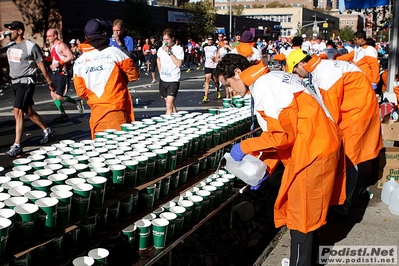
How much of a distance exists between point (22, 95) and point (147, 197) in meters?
4.73

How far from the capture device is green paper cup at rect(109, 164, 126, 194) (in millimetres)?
3076

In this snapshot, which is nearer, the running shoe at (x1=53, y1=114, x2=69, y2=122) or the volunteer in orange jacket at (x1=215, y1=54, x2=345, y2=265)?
the volunteer in orange jacket at (x1=215, y1=54, x2=345, y2=265)

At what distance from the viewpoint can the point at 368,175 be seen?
263 inches

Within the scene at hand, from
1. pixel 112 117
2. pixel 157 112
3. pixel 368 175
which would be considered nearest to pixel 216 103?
pixel 157 112

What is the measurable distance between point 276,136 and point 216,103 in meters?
9.96

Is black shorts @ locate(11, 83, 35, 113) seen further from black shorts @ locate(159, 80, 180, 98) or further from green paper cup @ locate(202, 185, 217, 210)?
green paper cup @ locate(202, 185, 217, 210)

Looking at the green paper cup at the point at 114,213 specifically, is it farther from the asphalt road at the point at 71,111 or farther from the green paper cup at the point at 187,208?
the asphalt road at the point at 71,111

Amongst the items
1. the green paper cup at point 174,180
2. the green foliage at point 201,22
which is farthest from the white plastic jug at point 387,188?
the green foliage at point 201,22

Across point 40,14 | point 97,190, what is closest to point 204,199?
point 97,190

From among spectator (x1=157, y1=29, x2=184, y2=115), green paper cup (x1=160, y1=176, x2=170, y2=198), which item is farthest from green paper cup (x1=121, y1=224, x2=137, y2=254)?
spectator (x1=157, y1=29, x2=184, y2=115)

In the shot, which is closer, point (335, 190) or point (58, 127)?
point (335, 190)

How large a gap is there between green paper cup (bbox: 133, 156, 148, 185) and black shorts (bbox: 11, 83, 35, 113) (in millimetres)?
4527

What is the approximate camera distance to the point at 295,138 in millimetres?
3133

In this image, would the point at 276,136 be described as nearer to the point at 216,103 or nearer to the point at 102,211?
the point at 102,211
